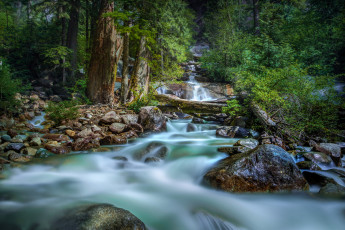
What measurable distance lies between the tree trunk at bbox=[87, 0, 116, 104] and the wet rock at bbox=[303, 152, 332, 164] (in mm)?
7606

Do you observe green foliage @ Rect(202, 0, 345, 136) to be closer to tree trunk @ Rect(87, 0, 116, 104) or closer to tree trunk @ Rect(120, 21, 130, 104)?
tree trunk @ Rect(120, 21, 130, 104)

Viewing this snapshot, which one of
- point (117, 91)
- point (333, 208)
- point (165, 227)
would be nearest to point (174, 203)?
point (165, 227)

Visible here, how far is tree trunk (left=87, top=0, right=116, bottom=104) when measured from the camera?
852cm

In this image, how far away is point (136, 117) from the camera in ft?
23.5

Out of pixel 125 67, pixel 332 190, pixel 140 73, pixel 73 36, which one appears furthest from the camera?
pixel 73 36

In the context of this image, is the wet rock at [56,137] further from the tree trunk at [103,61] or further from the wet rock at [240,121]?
the wet rock at [240,121]

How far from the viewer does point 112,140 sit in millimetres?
5449

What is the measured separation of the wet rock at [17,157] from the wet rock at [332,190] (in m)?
5.50

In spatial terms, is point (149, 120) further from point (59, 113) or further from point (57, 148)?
point (57, 148)

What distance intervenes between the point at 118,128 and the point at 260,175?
14.9ft

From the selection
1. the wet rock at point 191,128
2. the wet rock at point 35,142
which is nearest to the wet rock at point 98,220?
the wet rock at point 35,142

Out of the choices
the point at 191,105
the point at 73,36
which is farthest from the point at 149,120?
the point at 73,36

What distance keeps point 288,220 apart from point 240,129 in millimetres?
4031

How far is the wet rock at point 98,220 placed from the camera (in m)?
1.88
